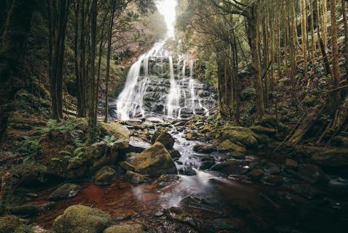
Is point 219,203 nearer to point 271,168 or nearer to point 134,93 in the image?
point 271,168

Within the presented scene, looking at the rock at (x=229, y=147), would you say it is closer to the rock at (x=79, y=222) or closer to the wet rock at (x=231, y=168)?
the wet rock at (x=231, y=168)

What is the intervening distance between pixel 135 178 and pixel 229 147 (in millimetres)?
5080

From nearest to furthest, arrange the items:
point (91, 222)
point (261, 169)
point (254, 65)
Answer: point (91, 222), point (261, 169), point (254, 65)

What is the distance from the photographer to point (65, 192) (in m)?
4.93

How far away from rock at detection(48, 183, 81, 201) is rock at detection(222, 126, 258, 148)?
720 cm

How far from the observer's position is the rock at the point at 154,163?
6512 millimetres

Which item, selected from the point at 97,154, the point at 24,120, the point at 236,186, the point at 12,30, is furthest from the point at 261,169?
the point at 24,120

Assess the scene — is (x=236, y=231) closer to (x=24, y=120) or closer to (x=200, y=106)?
(x=24, y=120)

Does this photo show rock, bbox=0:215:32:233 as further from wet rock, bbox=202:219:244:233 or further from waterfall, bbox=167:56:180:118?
waterfall, bbox=167:56:180:118

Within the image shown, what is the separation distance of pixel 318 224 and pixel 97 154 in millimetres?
5980

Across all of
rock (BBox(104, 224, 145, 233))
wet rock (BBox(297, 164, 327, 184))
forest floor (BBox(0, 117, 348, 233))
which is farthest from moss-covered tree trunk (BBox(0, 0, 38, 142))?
wet rock (BBox(297, 164, 327, 184))

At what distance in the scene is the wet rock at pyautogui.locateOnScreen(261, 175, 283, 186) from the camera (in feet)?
19.4

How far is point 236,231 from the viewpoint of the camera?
3738 millimetres

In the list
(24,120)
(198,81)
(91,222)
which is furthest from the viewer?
(198,81)
